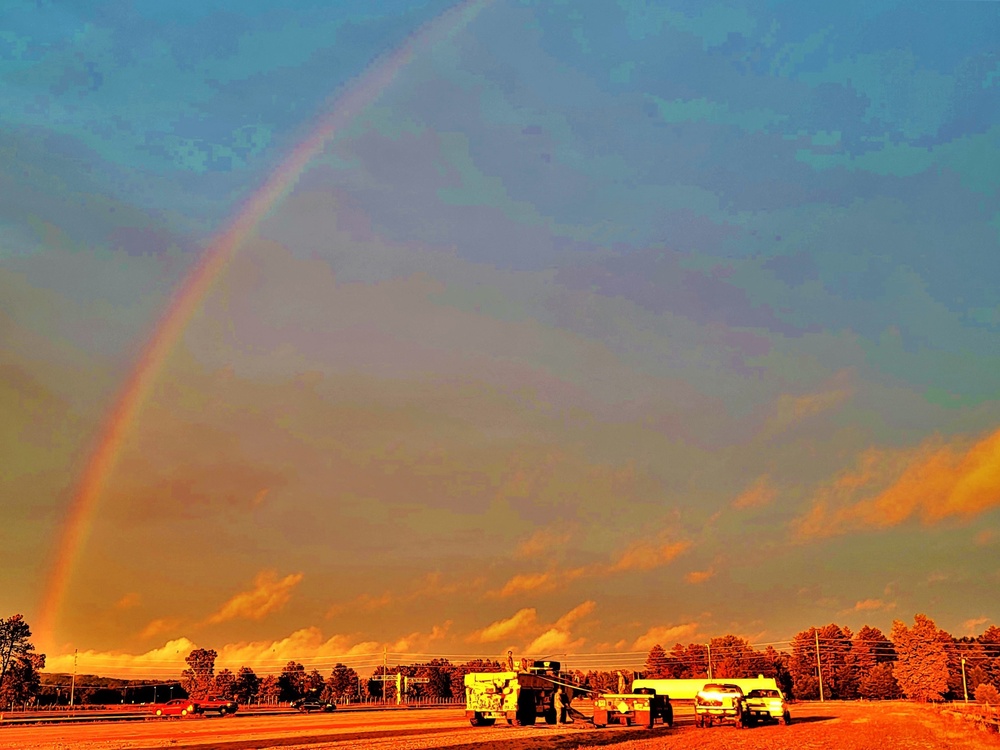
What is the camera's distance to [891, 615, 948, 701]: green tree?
19300 cm

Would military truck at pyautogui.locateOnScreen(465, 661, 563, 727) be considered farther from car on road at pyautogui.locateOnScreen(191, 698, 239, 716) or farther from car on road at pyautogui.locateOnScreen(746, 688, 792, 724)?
car on road at pyautogui.locateOnScreen(191, 698, 239, 716)

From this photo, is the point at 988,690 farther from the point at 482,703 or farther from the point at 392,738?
the point at 392,738

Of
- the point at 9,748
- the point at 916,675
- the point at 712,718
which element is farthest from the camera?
the point at 916,675

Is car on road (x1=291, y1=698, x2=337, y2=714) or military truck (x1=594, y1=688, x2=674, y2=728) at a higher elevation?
military truck (x1=594, y1=688, x2=674, y2=728)

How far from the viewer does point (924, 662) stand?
197 meters

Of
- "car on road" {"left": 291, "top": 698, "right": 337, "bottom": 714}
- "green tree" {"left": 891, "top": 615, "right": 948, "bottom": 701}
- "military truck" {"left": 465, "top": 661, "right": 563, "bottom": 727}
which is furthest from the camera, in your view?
"green tree" {"left": 891, "top": 615, "right": 948, "bottom": 701}

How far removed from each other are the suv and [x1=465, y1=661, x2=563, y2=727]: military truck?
44.4 feet

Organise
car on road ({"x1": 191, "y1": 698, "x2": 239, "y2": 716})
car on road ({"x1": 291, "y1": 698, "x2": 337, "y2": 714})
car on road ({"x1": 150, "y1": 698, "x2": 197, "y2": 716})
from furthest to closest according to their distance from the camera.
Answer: car on road ({"x1": 291, "y1": 698, "x2": 337, "y2": 714})
car on road ({"x1": 150, "y1": 698, "x2": 197, "y2": 716})
car on road ({"x1": 191, "y1": 698, "x2": 239, "y2": 716})

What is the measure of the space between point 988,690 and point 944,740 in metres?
113

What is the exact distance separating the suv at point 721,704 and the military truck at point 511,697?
13539mm

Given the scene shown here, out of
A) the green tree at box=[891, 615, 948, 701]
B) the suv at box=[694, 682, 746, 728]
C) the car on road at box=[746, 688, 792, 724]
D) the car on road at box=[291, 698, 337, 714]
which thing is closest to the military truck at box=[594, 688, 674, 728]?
the suv at box=[694, 682, 746, 728]

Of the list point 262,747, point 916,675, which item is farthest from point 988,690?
point 262,747

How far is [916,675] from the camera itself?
197m

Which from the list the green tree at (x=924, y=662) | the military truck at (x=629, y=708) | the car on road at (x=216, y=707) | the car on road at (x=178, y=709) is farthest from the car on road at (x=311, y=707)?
the green tree at (x=924, y=662)
